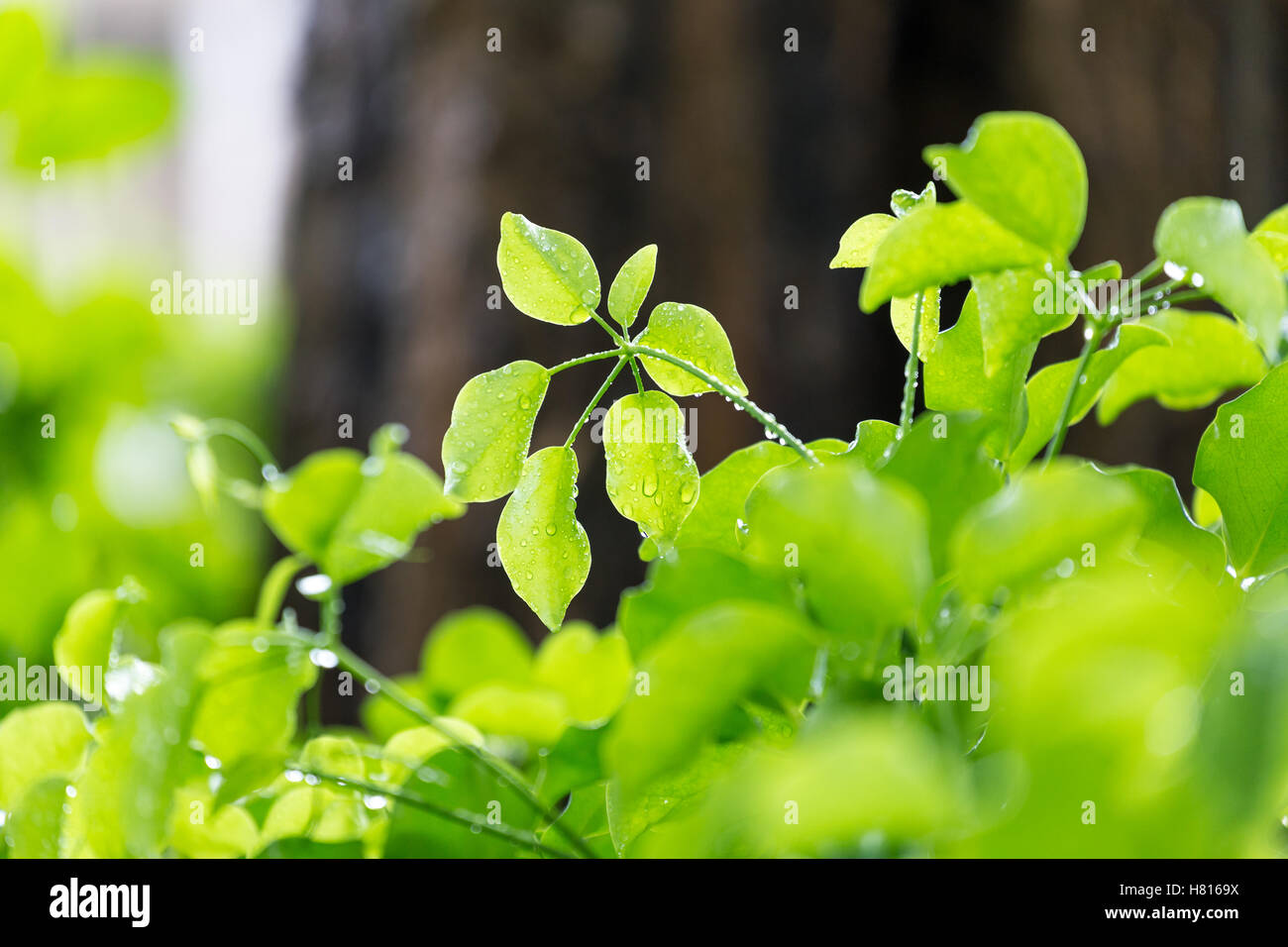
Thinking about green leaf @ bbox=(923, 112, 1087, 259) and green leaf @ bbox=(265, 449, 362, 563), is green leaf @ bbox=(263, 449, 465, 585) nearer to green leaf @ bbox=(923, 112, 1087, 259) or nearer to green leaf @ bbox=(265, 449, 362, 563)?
green leaf @ bbox=(265, 449, 362, 563)

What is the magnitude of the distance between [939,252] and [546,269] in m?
0.10

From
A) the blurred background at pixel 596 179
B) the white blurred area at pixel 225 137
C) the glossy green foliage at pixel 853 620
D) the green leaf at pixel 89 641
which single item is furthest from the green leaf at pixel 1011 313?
the white blurred area at pixel 225 137

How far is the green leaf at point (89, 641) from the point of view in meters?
0.25

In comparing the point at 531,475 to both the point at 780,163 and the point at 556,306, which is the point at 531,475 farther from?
the point at 780,163

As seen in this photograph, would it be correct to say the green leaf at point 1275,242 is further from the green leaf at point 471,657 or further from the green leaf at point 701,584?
the green leaf at point 471,657

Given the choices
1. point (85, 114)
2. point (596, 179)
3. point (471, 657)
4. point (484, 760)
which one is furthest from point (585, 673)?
point (596, 179)

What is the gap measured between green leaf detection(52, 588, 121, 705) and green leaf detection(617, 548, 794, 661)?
15 cm

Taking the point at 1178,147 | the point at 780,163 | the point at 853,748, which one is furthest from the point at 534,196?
the point at 853,748

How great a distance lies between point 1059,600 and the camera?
5.9 inches

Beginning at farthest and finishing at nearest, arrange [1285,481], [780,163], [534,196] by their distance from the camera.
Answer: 1. [780,163]
2. [534,196]
3. [1285,481]

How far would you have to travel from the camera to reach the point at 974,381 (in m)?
0.22

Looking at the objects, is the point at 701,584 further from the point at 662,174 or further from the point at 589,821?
the point at 662,174

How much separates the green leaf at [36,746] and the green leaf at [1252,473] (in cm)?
27
